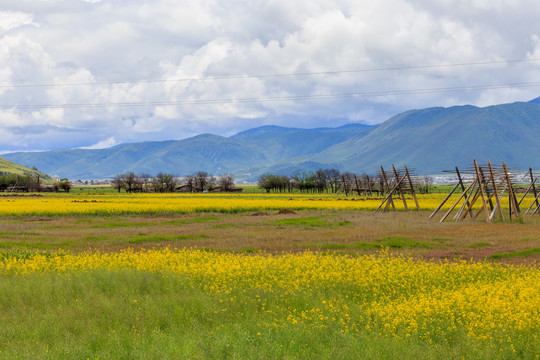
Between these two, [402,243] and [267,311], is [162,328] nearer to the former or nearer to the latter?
[267,311]

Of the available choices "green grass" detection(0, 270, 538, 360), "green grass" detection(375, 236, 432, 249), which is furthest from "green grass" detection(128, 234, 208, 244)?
"green grass" detection(0, 270, 538, 360)

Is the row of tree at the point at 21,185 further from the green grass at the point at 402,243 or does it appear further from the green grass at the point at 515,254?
the green grass at the point at 515,254

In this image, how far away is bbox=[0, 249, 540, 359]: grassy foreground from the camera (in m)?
8.06

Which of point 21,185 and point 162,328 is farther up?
point 21,185

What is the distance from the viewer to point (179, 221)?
124 ft

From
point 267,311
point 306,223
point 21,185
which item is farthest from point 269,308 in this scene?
point 21,185

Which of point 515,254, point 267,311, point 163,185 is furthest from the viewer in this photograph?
point 163,185

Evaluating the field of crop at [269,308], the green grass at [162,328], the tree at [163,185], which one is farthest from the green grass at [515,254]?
the tree at [163,185]

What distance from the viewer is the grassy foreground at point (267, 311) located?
8.06 m

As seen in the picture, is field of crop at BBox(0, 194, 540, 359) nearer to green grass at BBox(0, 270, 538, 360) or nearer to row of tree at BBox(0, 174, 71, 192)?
green grass at BBox(0, 270, 538, 360)

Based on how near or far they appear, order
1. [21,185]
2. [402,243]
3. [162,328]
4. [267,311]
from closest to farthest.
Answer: [162,328] → [267,311] → [402,243] → [21,185]

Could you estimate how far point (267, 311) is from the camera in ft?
33.7

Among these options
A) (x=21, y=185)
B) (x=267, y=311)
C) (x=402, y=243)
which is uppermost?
(x=21, y=185)

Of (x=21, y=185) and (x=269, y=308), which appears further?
(x=21, y=185)
